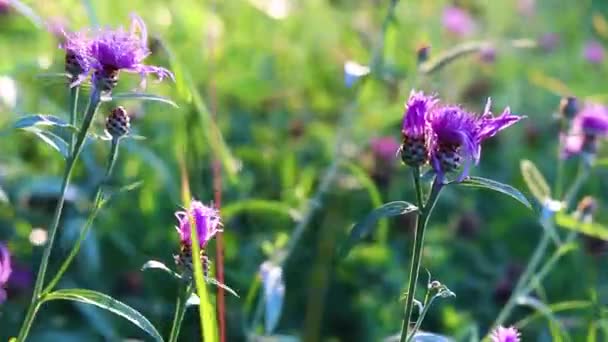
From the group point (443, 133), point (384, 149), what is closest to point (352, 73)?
point (443, 133)

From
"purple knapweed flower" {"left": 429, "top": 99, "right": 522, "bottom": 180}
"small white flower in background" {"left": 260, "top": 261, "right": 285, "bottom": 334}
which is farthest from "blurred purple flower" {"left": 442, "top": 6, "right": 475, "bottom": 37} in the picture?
"purple knapweed flower" {"left": 429, "top": 99, "right": 522, "bottom": 180}

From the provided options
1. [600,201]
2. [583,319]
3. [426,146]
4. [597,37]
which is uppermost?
[597,37]

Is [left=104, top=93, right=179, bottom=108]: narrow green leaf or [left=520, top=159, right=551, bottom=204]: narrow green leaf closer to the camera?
[left=104, top=93, right=179, bottom=108]: narrow green leaf

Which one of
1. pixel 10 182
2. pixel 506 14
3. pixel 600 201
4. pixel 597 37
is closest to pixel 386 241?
pixel 600 201

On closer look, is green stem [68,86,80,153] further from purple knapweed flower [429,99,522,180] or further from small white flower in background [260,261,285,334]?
small white flower in background [260,261,285,334]

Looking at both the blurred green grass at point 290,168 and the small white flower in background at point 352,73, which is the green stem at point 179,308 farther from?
the small white flower in background at point 352,73

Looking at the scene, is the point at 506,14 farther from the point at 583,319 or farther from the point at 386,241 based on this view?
the point at 583,319
